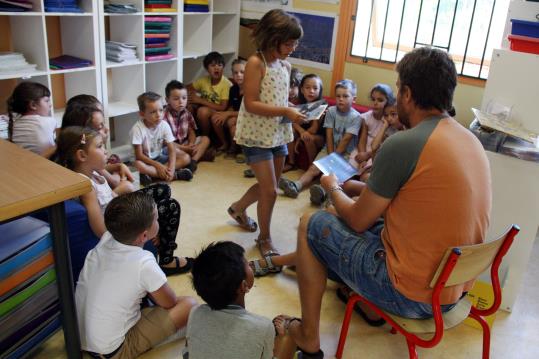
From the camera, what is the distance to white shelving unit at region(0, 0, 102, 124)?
114 inches

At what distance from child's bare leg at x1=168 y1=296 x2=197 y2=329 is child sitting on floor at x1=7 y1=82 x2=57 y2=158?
1095 mm

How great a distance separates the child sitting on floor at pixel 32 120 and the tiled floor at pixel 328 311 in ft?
2.79

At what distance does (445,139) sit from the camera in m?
1.34

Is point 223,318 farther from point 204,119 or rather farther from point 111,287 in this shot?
point 204,119

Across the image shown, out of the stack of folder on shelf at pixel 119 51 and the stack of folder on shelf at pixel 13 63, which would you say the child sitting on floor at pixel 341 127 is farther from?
the stack of folder on shelf at pixel 13 63

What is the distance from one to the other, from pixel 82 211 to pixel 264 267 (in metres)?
0.89

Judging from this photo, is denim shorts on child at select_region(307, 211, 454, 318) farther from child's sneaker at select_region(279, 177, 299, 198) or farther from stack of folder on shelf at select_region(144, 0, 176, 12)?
stack of folder on shelf at select_region(144, 0, 176, 12)

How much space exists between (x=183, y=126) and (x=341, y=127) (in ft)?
4.00

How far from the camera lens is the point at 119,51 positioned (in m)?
3.41

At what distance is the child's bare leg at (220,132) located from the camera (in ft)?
12.7

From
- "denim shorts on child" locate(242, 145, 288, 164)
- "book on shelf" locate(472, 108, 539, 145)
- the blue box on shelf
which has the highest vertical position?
the blue box on shelf

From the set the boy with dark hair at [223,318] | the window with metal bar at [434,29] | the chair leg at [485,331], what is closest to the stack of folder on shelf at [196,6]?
the window with metal bar at [434,29]

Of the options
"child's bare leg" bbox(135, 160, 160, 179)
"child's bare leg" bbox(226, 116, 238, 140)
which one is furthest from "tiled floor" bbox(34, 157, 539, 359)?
"child's bare leg" bbox(226, 116, 238, 140)

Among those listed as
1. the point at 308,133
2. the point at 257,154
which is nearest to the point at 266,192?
the point at 257,154
